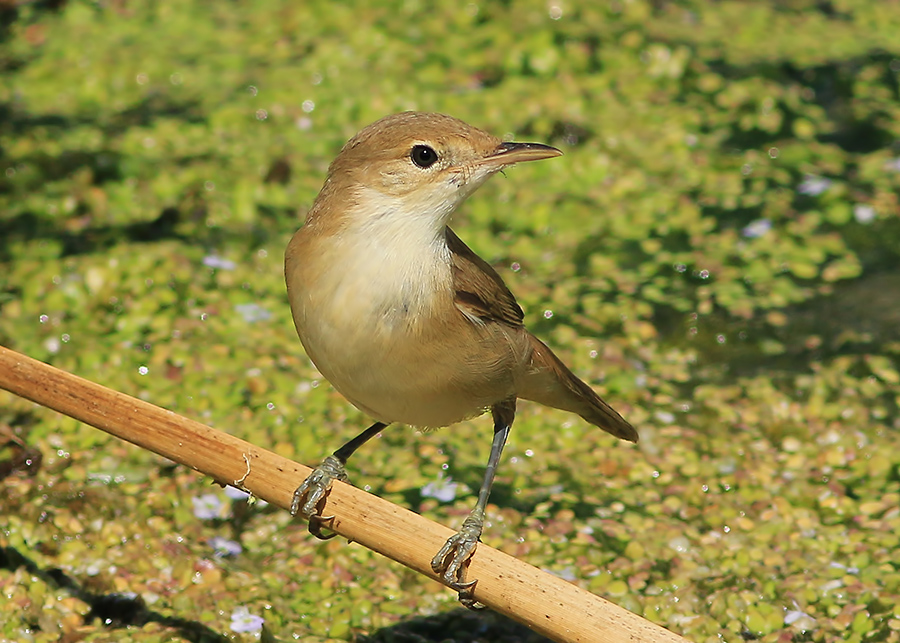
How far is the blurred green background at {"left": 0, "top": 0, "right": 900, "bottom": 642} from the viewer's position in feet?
12.8

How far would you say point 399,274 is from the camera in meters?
2.83

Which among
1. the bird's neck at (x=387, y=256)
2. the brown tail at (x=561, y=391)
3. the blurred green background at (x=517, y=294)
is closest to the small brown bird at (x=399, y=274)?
the bird's neck at (x=387, y=256)

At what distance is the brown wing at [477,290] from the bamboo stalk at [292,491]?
0.61 m

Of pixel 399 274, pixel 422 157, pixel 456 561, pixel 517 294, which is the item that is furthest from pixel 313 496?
pixel 517 294

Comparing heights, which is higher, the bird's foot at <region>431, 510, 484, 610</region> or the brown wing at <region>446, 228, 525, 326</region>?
the brown wing at <region>446, 228, 525, 326</region>

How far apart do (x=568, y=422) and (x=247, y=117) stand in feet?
10.2

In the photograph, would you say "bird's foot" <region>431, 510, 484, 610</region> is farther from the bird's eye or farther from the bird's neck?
the bird's eye

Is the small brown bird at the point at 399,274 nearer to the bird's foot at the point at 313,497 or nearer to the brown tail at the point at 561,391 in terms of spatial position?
the bird's foot at the point at 313,497

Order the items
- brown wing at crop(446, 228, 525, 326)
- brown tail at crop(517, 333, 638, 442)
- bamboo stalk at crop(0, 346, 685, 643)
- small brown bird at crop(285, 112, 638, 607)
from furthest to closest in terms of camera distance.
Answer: brown tail at crop(517, 333, 638, 442)
brown wing at crop(446, 228, 525, 326)
small brown bird at crop(285, 112, 638, 607)
bamboo stalk at crop(0, 346, 685, 643)

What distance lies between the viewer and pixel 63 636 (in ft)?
11.7

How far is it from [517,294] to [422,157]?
2.75 metres

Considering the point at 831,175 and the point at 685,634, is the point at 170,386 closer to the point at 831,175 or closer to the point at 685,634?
the point at 685,634

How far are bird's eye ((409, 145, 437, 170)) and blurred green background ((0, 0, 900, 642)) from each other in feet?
5.67

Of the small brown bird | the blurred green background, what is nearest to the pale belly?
the small brown bird
